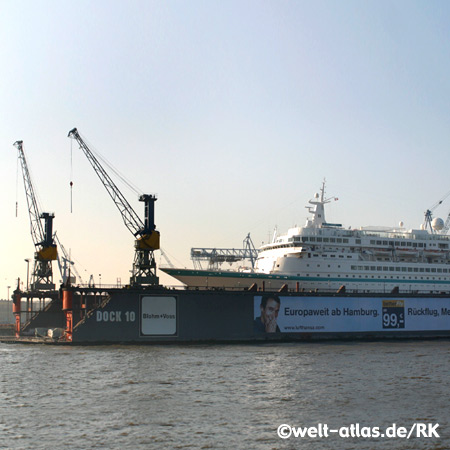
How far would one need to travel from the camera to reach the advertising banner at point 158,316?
4847 centimetres

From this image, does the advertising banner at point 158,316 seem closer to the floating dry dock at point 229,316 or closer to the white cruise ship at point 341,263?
the floating dry dock at point 229,316

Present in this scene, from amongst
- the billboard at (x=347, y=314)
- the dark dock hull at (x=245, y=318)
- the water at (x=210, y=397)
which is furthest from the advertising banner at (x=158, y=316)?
the billboard at (x=347, y=314)

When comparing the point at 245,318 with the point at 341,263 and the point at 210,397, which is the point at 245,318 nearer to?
the point at 341,263

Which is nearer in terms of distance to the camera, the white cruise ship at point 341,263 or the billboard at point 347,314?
the billboard at point 347,314

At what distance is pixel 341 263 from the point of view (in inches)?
2415

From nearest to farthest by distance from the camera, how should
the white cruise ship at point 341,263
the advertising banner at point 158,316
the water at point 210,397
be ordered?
the water at point 210,397
the advertising banner at point 158,316
the white cruise ship at point 341,263

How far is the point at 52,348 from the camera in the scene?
45969 millimetres

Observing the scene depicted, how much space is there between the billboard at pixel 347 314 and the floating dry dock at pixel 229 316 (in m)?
0.08

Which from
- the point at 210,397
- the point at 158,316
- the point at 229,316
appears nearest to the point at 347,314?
the point at 229,316

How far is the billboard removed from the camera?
52.5 meters

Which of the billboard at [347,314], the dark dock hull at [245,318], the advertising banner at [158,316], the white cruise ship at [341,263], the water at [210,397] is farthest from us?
the white cruise ship at [341,263]

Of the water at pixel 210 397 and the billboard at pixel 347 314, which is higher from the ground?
the billboard at pixel 347 314

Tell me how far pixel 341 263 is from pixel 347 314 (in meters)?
7.19

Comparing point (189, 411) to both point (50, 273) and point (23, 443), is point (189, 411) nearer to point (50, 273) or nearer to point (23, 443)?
point (23, 443)
